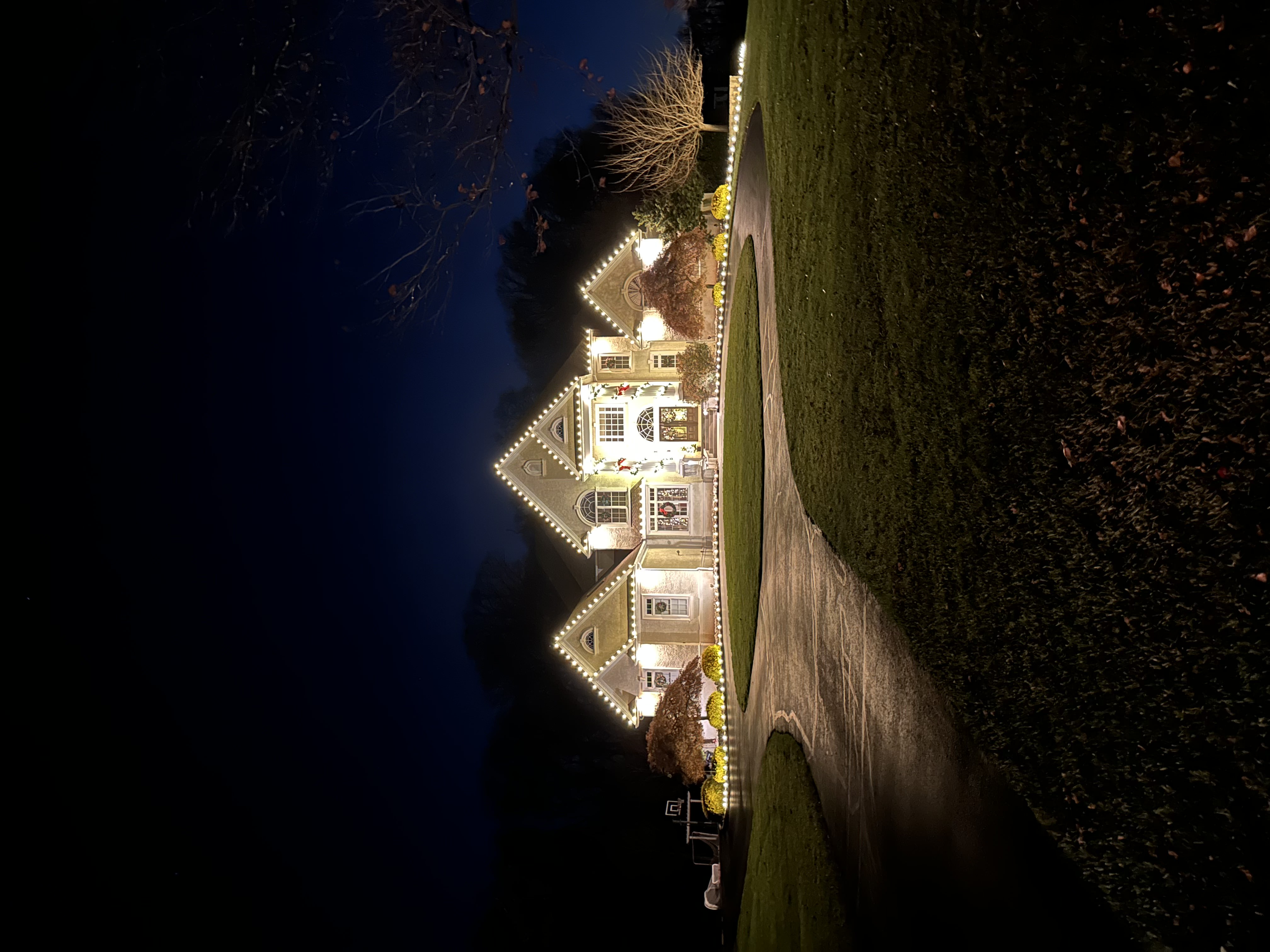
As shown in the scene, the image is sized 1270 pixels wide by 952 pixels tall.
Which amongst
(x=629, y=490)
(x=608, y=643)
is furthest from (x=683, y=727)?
(x=629, y=490)

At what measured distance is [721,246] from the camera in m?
21.2

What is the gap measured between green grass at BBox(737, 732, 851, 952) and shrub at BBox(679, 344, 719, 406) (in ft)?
44.0

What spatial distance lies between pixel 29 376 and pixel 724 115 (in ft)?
75.9

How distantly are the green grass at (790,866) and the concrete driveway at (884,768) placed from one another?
0.40 meters

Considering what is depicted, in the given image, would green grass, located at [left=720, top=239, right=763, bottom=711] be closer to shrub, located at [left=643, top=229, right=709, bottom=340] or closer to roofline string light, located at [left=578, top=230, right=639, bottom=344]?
shrub, located at [left=643, top=229, right=709, bottom=340]

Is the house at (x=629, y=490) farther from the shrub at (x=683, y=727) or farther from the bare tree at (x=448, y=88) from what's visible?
the bare tree at (x=448, y=88)

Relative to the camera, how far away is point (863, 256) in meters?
7.93

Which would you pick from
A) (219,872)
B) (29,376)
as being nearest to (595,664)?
(219,872)

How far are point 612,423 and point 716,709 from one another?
11.6 meters

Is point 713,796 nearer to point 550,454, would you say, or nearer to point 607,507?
point 607,507

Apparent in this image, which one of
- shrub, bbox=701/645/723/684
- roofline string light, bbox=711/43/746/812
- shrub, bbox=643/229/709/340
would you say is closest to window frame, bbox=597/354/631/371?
shrub, bbox=643/229/709/340

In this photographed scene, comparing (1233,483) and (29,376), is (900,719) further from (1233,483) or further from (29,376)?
(29,376)

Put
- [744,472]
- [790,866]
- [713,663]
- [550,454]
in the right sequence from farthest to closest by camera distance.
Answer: [550,454] < [713,663] < [744,472] < [790,866]

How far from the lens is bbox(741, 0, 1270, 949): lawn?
3.57 meters
